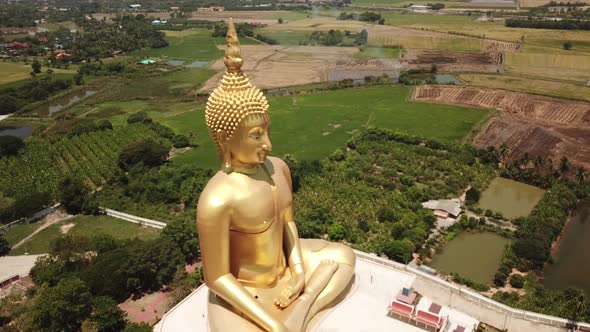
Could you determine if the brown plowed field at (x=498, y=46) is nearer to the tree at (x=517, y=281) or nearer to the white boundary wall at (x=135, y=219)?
the tree at (x=517, y=281)

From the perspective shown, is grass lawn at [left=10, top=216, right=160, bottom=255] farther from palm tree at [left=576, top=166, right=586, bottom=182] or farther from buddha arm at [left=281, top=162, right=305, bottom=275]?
palm tree at [left=576, top=166, right=586, bottom=182]

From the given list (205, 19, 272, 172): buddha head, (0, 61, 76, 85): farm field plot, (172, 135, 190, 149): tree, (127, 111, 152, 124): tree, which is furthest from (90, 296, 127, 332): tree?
(0, 61, 76, 85): farm field plot

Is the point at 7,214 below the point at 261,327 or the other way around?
below

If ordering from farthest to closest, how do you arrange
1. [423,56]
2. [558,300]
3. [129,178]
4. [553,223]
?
[423,56]
[129,178]
[553,223]
[558,300]

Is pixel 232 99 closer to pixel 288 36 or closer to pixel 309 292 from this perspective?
pixel 309 292

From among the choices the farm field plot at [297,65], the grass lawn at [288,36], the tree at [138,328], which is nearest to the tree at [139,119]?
the farm field plot at [297,65]

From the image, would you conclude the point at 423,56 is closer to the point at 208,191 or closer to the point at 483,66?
the point at 483,66

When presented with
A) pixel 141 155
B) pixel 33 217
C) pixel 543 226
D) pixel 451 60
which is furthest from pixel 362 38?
pixel 33 217

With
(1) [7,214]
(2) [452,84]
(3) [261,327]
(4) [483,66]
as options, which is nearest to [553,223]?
(3) [261,327]
